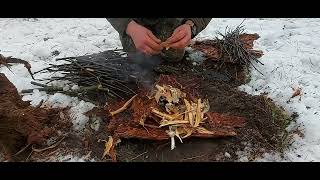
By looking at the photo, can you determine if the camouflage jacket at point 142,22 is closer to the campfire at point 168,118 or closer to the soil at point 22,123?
the campfire at point 168,118

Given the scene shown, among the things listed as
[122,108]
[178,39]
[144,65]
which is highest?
[178,39]

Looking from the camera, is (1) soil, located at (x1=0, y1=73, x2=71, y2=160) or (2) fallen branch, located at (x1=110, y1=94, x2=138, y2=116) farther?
(2) fallen branch, located at (x1=110, y1=94, x2=138, y2=116)

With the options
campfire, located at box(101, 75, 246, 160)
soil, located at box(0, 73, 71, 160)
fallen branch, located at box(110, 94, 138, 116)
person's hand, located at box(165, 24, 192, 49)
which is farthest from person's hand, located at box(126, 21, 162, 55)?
soil, located at box(0, 73, 71, 160)

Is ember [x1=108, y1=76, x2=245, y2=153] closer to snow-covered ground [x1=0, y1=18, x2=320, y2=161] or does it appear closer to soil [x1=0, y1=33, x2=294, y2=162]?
soil [x1=0, y1=33, x2=294, y2=162]

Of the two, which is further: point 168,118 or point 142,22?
point 142,22

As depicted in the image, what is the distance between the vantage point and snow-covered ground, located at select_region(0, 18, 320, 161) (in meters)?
3.89

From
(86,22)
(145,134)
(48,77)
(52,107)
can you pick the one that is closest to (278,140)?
(145,134)

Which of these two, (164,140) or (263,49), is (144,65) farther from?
(263,49)

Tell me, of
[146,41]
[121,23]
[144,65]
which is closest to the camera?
[146,41]

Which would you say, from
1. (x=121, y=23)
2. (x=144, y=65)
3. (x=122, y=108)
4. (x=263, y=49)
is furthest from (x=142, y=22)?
(x=263, y=49)

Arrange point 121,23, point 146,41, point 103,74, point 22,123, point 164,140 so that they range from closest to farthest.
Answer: point 164,140
point 22,123
point 146,41
point 103,74
point 121,23

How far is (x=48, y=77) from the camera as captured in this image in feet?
15.3

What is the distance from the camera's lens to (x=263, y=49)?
5102mm

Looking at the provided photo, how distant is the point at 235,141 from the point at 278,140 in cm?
40
